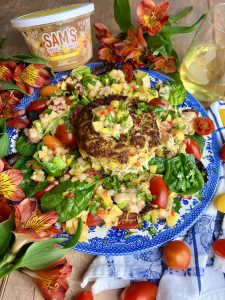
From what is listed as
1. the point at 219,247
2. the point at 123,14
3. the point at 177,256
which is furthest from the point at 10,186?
the point at 123,14

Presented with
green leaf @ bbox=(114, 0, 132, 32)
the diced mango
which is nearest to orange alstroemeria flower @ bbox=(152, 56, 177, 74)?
green leaf @ bbox=(114, 0, 132, 32)

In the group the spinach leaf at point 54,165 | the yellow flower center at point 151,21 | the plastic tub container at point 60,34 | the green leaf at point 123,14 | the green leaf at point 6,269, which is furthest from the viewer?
the green leaf at point 123,14

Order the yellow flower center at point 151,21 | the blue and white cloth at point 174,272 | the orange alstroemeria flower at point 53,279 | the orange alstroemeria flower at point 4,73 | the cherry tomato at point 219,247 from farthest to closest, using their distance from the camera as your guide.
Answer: the yellow flower center at point 151,21 < the orange alstroemeria flower at point 4,73 < the cherry tomato at point 219,247 < the blue and white cloth at point 174,272 < the orange alstroemeria flower at point 53,279

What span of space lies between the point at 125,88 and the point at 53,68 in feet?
2.27

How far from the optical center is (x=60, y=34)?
9.58ft

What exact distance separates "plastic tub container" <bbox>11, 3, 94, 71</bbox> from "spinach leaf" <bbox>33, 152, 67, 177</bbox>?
1.01 metres

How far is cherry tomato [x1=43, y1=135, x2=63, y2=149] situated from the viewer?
246 centimetres

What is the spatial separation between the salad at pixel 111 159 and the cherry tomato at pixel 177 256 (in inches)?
5.2

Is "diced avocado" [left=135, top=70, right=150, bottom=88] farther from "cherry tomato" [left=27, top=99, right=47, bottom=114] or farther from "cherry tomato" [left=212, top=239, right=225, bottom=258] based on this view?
"cherry tomato" [left=212, top=239, right=225, bottom=258]

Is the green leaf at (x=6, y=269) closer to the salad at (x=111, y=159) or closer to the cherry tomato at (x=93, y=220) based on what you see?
the salad at (x=111, y=159)

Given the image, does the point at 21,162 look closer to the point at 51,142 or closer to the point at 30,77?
the point at 51,142

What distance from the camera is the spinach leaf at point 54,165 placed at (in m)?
2.32

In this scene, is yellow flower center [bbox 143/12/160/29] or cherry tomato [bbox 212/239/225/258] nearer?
cherry tomato [bbox 212/239/225/258]

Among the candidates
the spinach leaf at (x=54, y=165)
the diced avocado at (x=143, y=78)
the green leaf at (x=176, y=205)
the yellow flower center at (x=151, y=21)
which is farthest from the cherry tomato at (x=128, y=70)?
the green leaf at (x=176, y=205)
